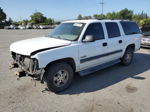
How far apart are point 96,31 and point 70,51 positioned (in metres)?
1.26

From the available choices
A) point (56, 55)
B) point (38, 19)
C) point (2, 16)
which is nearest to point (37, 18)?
point (38, 19)

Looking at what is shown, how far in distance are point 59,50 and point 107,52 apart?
2.03 metres

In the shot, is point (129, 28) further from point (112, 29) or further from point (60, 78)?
point (60, 78)

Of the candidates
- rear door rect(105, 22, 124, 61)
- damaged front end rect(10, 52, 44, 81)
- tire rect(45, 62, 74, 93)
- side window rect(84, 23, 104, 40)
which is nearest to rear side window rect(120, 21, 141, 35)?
rear door rect(105, 22, 124, 61)

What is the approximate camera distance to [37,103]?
3523mm

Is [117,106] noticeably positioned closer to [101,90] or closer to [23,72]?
[101,90]

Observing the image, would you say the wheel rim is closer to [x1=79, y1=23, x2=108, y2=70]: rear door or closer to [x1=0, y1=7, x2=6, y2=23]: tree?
[x1=79, y1=23, x2=108, y2=70]: rear door

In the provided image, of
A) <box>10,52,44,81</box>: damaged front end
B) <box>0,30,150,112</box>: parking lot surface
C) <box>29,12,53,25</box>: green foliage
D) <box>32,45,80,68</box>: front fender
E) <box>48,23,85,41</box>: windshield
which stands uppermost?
<box>29,12,53,25</box>: green foliage

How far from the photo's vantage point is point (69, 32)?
4.58 meters

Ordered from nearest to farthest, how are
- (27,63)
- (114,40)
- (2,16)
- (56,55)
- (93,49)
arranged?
(56,55) → (27,63) → (93,49) → (114,40) → (2,16)

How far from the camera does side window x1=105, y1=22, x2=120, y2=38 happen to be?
509cm

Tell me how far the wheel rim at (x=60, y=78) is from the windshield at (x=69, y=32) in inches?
39.0

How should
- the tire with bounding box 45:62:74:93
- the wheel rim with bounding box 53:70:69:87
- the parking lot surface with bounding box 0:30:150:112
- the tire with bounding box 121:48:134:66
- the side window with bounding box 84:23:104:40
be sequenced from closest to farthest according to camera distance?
the parking lot surface with bounding box 0:30:150:112, the tire with bounding box 45:62:74:93, the wheel rim with bounding box 53:70:69:87, the side window with bounding box 84:23:104:40, the tire with bounding box 121:48:134:66

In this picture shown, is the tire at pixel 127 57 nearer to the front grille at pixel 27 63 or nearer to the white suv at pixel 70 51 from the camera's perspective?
the white suv at pixel 70 51
